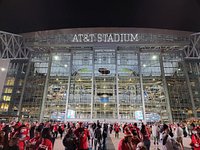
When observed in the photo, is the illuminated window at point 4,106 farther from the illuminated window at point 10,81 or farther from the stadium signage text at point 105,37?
the stadium signage text at point 105,37

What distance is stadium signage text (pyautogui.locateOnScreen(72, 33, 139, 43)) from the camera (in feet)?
152

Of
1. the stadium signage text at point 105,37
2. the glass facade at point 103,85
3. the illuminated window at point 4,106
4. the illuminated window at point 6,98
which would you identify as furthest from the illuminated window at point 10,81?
the stadium signage text at point 105,37

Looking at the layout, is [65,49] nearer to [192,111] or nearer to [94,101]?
[94,101]

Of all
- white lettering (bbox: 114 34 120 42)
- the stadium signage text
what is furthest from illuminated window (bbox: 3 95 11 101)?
→ white lettering (bbox: 114 34 120 42)

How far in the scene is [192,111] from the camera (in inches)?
1725

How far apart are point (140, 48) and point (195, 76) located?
18.6m

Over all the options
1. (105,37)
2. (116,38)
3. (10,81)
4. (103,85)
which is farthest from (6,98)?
(116,38)

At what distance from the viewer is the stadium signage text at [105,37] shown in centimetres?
4621

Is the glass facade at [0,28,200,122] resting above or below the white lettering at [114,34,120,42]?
below

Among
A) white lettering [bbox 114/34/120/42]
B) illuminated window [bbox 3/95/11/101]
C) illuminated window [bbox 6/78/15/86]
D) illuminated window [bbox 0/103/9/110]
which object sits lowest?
illuminated window [bbox 0/103/9/110]

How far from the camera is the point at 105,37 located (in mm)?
46938

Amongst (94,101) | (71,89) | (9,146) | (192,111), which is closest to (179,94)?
(192,111)

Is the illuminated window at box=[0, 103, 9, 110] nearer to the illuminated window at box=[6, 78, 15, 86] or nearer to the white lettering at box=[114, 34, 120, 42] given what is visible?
the illuminated window at box=[6, 78, 15, 86]

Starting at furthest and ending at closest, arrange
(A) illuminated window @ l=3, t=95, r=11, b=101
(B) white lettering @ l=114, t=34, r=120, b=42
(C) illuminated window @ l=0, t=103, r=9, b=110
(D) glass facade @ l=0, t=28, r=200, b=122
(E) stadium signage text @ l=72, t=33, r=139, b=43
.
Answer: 1. (A) illuminated window @ l=3, t=95, r=11, b=101
2. (C) illuminated window @ l=0, t=103, r=9, b=110
3. (B) white lettering @ l=114, t=34, r=120, b=42
4. (E) stadium signage text @ l=72, t=33, r=139, b=43
5. (D) glass facade @ l=0, t=28, r=200, b=122
